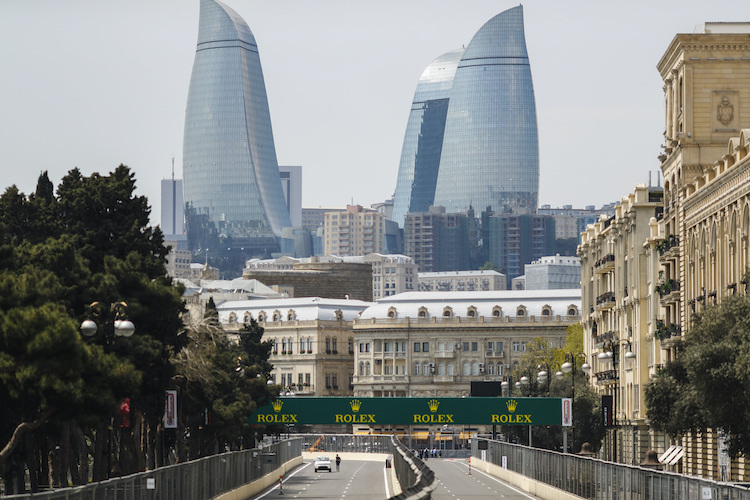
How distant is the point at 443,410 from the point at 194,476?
69.2m

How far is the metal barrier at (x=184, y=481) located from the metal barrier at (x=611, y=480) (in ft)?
48.7

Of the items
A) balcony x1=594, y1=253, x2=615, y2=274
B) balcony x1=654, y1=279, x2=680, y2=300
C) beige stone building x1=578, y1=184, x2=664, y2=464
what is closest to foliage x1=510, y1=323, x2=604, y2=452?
beige stone building x1=578, y1=184, x2=664, y2=464

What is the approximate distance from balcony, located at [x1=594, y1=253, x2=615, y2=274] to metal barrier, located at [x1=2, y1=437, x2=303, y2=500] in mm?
35233

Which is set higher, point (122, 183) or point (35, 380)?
point (122, 183)

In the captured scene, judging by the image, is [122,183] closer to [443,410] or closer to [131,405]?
[131,405]

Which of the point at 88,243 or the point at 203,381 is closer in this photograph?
the point at 88,243

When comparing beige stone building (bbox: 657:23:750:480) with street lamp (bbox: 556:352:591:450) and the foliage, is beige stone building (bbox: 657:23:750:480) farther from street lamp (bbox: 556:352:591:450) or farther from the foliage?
the foliage

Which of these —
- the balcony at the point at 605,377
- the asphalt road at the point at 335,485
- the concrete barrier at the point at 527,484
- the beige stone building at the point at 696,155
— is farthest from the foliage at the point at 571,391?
the asphalt road at the point at 335,485

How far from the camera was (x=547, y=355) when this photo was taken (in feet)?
584

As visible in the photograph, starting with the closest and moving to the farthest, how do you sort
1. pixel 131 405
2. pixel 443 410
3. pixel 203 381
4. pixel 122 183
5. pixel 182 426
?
pixel 131 405
pixel 122 183
pixel 203 381
pixel 182 426
pixel 443 410

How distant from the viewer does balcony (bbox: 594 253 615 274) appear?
420 feet

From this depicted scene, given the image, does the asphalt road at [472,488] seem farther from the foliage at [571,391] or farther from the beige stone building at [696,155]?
the beige stone building at [696,155]

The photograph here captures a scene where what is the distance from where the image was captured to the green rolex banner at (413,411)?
123 metres

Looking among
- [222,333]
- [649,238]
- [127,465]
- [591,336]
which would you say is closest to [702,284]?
[649,238]
